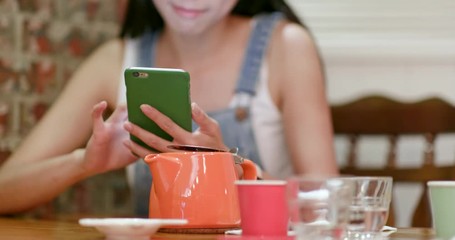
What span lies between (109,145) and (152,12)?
74 cm

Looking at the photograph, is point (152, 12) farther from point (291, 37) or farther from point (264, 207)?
point (264, 207)

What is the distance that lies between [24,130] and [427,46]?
1035 millimetres

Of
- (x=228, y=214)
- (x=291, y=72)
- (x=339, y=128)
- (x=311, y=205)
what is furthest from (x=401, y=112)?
(x=311, y=205)

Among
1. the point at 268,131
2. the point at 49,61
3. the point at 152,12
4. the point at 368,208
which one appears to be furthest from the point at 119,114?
the point at 49,61

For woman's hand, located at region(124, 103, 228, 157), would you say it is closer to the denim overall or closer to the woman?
the woman

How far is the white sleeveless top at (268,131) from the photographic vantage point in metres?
1.94

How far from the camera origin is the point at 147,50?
2.07 metres

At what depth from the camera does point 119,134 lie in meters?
1.39

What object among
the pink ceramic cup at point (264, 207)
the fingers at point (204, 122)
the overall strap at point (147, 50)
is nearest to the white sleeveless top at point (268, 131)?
the overall strap at point (147, 50)

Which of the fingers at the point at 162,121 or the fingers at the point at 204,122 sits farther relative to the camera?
the fingers at the point at 204,122

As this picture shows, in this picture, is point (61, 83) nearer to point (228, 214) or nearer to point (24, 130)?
point (24, 130)

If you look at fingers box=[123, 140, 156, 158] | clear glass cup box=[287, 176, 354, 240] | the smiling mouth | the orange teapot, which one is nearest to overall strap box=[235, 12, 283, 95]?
A: the smiling mouth

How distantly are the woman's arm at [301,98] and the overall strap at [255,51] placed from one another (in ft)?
0.07

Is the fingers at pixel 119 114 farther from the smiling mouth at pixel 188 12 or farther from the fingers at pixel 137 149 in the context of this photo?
the smiling mouth at pixel 188 12
